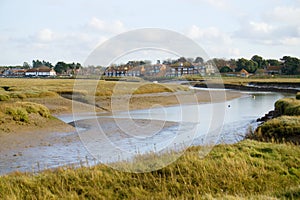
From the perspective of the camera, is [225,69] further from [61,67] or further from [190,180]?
[190,180]

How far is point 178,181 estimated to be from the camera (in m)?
10.8

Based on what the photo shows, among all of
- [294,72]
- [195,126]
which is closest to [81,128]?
[195,126]

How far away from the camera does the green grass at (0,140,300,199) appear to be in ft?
32.6

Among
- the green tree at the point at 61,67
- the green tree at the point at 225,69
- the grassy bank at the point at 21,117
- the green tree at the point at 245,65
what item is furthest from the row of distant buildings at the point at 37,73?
the grassy bank at the point at 21,117

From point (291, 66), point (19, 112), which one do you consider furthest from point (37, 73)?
point (19, 112)

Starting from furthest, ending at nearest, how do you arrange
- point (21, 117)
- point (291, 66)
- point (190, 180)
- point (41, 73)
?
point (41, 73), point (291, 66), point (21, 117), point (190, 180)

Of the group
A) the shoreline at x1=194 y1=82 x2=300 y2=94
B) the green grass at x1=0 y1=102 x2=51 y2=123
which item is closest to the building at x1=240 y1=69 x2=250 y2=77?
the shoreline at x1=194 y1=82 x2=300 y2=94

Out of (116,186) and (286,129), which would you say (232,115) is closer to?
(286,129)

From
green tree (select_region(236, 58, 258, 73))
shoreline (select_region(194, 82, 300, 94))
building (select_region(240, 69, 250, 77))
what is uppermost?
green tree (select_region(236, 58, 258, 73))

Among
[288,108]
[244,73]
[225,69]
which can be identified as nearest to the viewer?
[288,108]

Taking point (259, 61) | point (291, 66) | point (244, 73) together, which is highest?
point (259, 61)

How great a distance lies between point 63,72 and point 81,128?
13176cm

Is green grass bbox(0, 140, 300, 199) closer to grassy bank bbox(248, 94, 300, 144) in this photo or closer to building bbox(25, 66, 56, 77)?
grassy bank bbox(248, 94, 300, 144)

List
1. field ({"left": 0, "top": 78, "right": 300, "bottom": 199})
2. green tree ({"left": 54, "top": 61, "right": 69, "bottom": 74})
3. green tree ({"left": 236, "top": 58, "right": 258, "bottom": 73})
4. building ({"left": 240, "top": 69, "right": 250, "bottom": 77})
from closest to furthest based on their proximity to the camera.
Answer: field ({"left": 0, "top": 78, "right": 300, "bottom": 199})
building ({"left": 240, "top": 69, "right": 250, "bottom": 77})
green tree ({"left": 236, "top": 58, "right": 258, "bottom": 73})
green tree ({"left": 54, "top": 61, "right": 69, "bottom": 74})
